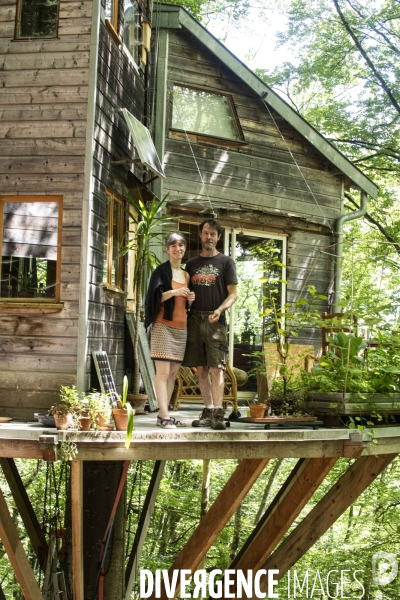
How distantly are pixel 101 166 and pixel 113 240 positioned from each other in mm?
1125

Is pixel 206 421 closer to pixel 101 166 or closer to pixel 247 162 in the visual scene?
pixel 101 166

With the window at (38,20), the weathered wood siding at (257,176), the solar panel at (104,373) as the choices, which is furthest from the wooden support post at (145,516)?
the window at (38,20)

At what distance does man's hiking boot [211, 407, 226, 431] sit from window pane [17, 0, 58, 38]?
401 centimetres

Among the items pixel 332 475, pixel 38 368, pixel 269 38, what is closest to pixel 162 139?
pixel 38 368

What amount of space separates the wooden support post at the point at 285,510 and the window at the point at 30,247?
113 inches

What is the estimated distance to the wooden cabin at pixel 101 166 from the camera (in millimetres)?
7375

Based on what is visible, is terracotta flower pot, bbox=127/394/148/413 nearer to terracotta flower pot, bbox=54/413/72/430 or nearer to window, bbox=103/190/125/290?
window, bbox=103/190/125/290

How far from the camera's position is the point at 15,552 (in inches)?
265

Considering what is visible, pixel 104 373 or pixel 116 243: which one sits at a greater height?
pixel 116 243

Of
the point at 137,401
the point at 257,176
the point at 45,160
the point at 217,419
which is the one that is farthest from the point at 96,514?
the point at 257,176

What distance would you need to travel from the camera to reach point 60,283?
24.2ft

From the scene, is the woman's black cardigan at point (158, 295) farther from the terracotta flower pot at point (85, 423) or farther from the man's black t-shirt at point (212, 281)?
the terracotta flower pot at point (85, 423)

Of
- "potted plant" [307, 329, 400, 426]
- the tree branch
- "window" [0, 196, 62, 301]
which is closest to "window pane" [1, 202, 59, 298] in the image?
"window" [0, 196, 62, 301]

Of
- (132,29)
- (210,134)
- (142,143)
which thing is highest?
(132,29)
